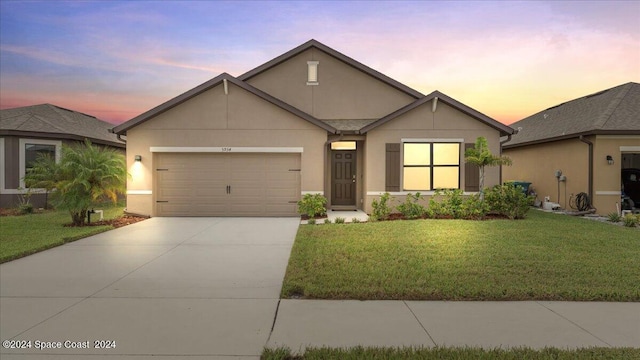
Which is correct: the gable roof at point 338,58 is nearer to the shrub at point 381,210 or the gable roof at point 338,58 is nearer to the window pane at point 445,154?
the window pane at point 445,154

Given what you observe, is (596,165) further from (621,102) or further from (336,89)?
(336,89)

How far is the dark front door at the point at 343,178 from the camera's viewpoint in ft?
49.9

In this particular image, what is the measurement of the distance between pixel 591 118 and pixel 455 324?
15.3m

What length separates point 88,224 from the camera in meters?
11.7

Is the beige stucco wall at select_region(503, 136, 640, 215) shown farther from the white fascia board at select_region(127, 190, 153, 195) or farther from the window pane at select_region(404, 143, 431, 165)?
the white fascia board at select_region(127, 190, 153, 195)

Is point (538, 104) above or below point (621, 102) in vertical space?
above

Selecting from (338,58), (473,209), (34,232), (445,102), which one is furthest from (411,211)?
(34,232)

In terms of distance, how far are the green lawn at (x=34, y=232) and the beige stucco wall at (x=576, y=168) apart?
56.6 ft

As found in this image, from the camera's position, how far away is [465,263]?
6.66 meters

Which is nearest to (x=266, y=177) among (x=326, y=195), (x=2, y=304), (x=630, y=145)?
(x=326, y=195)

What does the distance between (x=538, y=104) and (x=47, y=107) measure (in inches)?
1110

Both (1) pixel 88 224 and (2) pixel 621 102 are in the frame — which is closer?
(1) pixel 88 224

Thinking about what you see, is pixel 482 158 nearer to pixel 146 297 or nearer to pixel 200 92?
pixel 200 92

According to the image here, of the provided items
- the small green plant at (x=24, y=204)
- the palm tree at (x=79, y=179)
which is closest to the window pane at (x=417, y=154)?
the palm tree at (x=79, y=179)
